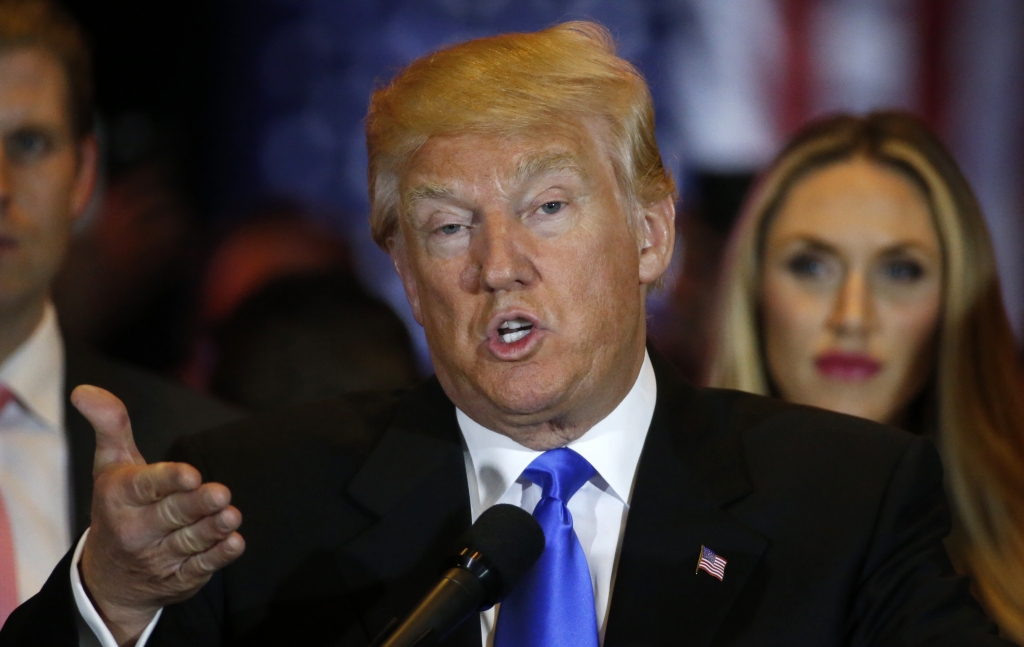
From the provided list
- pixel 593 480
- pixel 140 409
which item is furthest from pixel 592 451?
pixel 140 409

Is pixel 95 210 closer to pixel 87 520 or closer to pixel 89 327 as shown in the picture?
pixel 89 327

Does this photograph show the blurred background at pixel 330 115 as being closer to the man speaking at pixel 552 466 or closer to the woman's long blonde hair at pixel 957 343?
the woman's long blonde hair at pixel 957 343

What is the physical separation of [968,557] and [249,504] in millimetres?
1622

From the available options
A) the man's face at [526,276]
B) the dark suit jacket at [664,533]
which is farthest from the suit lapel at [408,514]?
the man's face at [526,276]

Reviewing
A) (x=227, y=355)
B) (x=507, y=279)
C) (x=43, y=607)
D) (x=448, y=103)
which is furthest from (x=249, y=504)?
(x=227, y=355)

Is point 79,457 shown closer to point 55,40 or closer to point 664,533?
point 55,40

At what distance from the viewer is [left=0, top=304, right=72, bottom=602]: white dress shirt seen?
2.58 m

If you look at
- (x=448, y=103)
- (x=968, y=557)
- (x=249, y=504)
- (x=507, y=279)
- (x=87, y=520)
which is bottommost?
(x=968, y=557)

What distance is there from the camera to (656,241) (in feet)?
7.17

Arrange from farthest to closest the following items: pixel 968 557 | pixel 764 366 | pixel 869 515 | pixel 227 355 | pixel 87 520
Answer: pixel 227 355 < pixel 764 366 < pixel 968 557 < pixel 87 520 < pixel 869 515

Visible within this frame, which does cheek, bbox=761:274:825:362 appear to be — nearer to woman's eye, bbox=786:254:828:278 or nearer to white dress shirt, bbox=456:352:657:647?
woman's eye, bbox=786:254:828:278

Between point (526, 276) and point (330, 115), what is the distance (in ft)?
7.37

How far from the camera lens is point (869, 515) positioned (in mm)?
1960

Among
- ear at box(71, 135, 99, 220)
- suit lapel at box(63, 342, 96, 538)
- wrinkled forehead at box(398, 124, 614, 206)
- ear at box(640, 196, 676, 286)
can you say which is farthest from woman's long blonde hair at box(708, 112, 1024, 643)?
ear at box(71, 135, 99, 220)
